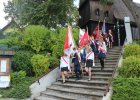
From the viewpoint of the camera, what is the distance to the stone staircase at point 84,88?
12405 mm

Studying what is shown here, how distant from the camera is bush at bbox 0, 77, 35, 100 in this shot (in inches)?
510

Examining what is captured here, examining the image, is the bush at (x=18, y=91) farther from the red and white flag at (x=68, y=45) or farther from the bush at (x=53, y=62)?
the red and white flag at (x=68, y=45)

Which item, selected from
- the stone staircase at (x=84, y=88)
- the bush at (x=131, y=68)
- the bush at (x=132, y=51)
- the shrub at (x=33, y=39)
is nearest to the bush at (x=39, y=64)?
the stone staircase at (x=84, y=88)

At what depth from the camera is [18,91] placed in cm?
1311

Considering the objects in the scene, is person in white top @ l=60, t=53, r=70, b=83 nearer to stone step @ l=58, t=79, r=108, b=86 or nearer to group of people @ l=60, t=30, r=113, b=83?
group of people @ l=60, t=30, r=113, b=83

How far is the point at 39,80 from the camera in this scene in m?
14.7

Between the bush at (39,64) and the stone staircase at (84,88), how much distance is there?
94 cm

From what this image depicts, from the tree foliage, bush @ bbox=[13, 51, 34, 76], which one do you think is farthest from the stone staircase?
the tree foliage

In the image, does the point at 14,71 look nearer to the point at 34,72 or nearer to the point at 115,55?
the point at 34,72

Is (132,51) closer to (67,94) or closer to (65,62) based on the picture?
(65,62)

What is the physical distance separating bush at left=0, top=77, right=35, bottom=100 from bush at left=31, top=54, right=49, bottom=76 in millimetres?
1254

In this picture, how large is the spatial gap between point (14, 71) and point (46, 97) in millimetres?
2390

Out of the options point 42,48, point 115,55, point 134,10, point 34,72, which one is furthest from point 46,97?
point 134,10

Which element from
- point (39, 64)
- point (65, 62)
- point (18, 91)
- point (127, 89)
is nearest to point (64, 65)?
point (65, 62)
